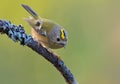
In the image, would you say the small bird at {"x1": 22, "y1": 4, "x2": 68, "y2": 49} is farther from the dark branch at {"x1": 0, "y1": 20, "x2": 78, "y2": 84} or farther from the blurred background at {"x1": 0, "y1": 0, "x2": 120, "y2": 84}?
the blurred background at {"x1": 0, "y1": 0, "x2": 120, "y2": 84}

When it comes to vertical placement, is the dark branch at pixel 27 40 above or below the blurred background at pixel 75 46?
below

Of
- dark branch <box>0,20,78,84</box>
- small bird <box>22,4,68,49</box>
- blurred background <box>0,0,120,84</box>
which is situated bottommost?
dark branch <box>0,20,78,84</box>

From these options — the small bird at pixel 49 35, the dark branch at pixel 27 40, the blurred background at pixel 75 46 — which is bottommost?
the dark branch at pixel 27 40

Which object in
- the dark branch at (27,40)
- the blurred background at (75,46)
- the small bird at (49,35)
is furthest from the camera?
the blurred background at (75,46)

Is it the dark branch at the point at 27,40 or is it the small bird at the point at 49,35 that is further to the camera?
the small bird at the point at 49,35

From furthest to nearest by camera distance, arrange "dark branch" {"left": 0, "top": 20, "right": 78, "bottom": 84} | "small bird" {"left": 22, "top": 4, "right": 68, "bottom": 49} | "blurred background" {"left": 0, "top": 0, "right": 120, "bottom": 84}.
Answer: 1. "blurred background" {"left": 0, "top": 0, "right": 120, "bottom": 84}
2. "small bird" {"left": 22, "top": 4, "right": 68, "bottom": 49}
3. "dark branch" {"left": 0, "top": 20, "right": 78, "bottom": 84}

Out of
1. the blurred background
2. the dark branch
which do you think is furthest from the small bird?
the blurred background

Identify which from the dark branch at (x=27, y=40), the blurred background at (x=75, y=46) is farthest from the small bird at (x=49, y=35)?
the blurred background at (x=75, y=46)

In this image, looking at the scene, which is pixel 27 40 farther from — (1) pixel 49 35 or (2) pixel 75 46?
(2) pixel 75 46

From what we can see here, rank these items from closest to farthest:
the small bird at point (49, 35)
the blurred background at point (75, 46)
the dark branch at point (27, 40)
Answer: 1. the dark branch at point (27, 40)
2. the small bird at point (49, 35)
3. the blurred background at point (75, 46)

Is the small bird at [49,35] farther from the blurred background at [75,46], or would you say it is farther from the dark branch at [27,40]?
the blurred background at [75,46]
